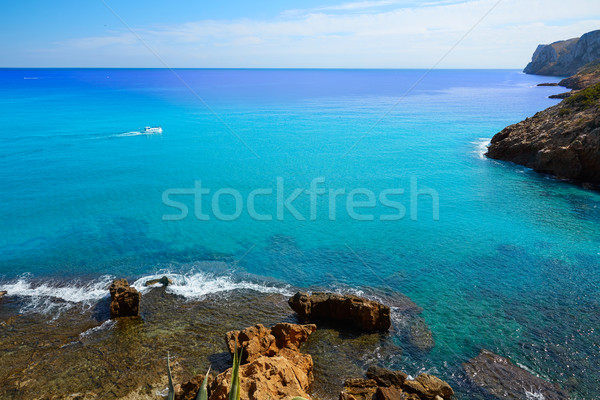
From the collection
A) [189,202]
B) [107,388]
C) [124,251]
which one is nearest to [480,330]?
[107,388]

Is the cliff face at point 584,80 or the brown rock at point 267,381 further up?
the cliff face at point 584,80

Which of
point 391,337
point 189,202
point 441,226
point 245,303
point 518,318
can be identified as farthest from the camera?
point 189,202

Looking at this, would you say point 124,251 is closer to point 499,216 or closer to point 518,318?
point 518,318

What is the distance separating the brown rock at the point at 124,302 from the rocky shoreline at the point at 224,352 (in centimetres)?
5

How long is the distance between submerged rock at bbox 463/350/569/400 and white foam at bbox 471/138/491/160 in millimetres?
44327

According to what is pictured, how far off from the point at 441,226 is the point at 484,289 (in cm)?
1084

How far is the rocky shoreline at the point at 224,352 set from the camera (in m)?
16.8

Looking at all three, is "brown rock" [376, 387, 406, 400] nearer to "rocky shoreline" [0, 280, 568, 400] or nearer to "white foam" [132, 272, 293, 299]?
"rocky shoreline" [0, 280, 568, 400]

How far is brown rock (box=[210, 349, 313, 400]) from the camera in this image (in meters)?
13.8

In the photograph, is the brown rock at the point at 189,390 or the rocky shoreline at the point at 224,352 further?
the rocky shoreline at the point at 224,352

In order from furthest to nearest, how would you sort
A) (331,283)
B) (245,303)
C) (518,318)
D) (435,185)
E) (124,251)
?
(435,185), (124,251), (331,283), (245,303), (518,318)

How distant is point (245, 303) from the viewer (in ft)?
80.6

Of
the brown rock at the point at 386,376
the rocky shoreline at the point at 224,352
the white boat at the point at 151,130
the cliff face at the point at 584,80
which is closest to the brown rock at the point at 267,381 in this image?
the rocky shoreline at the point at 224,352

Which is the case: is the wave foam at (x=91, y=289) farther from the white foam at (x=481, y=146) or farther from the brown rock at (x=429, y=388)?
the white foam at (x=481, y=146)
